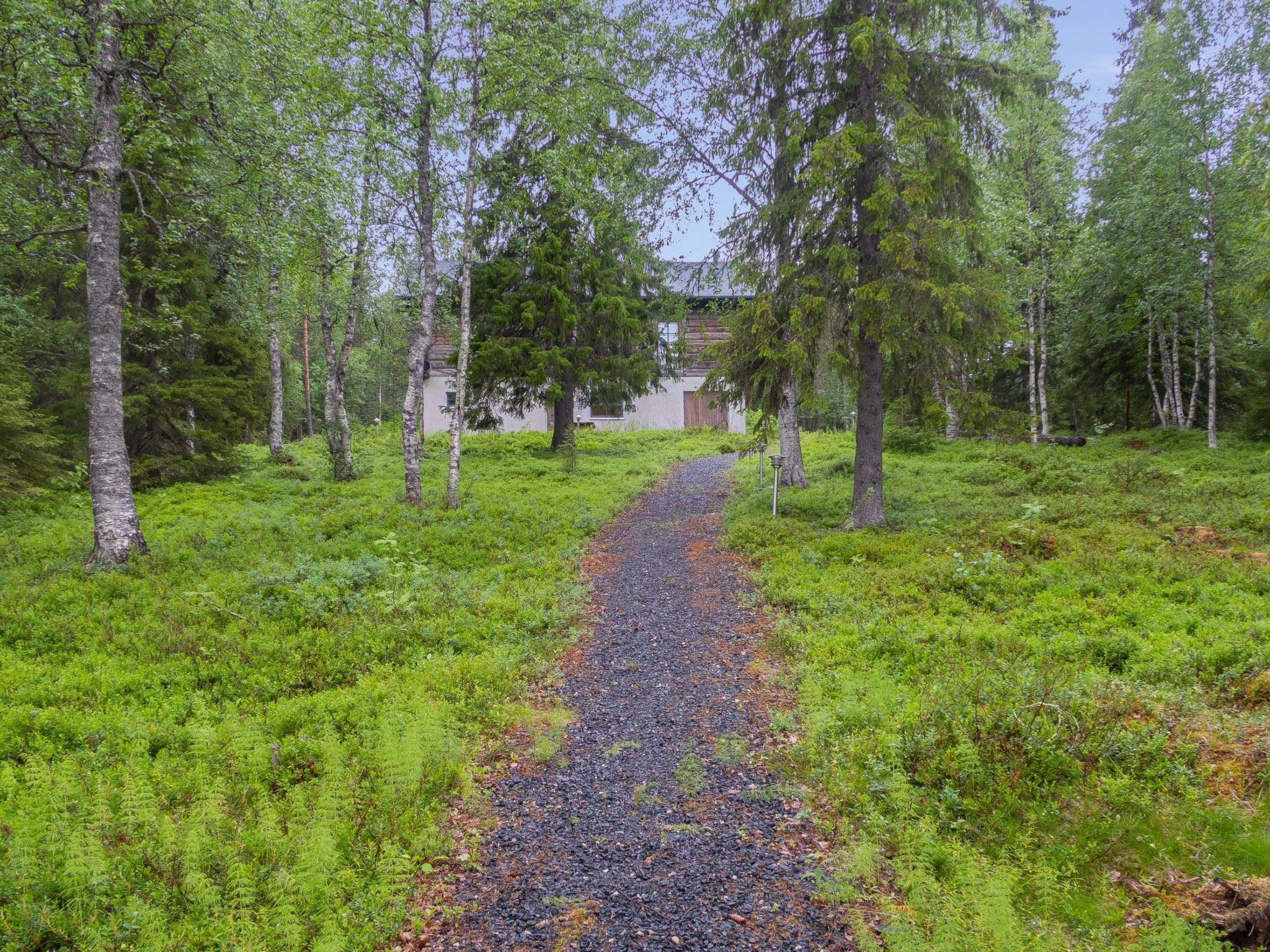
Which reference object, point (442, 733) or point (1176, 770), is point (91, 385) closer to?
point (442, 733)

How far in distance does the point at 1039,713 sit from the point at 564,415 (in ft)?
65.7

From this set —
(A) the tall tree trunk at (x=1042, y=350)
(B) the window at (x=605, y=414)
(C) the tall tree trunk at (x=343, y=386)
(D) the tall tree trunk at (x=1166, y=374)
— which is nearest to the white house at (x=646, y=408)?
(B) the window at (x=605, y=414)

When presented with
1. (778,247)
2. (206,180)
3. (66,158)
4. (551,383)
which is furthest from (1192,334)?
(66,158)

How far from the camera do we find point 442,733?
5.32 m

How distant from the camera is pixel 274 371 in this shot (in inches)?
802

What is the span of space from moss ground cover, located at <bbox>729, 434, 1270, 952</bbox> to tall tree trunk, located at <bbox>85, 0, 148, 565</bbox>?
9.86m

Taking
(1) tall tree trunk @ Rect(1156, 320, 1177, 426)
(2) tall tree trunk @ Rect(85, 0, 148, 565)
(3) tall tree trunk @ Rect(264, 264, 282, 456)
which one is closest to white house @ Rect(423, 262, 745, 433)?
(3) tall tree trunk @ Rect(264, 264, 282, 456)

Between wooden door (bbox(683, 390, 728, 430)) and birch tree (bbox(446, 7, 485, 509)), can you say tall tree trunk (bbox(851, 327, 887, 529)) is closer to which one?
birch tree (bbox(446, 7, 485, 509))

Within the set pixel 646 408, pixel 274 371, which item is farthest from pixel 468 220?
pixel 646 408

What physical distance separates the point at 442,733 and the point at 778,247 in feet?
35.2

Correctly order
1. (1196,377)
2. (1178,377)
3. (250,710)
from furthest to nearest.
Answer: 1. (1178,377)
2. (1196,377)
3. (250,710)

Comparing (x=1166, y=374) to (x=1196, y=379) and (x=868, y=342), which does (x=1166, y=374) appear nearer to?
(x=1196, y=379)

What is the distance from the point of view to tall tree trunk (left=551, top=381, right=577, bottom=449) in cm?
2295

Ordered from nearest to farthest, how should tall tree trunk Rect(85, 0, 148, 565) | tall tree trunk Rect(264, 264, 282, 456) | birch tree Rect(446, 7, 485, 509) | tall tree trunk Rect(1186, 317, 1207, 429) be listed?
tall tree trunk Rect(85, 0, 148, 565)
birch tree Rect(446, 7, 485, 509)
tall tree trunk Rect(264, 264, 282, 456)
tall tree trunk Rect(1186, 317, 1207, 429)
